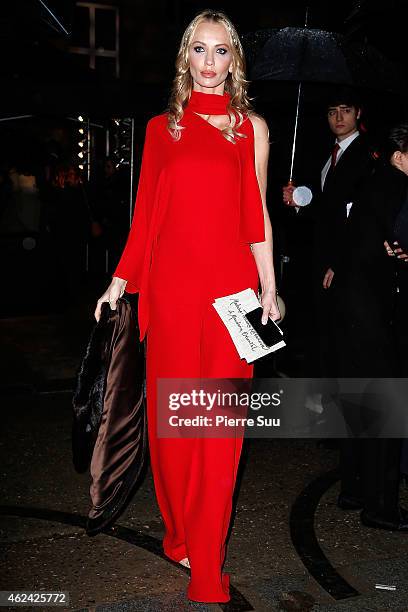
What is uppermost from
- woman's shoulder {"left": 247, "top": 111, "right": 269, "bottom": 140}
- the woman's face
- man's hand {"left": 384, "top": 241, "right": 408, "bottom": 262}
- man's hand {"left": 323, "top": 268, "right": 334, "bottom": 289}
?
the woman's face

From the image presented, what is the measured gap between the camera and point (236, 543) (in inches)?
162

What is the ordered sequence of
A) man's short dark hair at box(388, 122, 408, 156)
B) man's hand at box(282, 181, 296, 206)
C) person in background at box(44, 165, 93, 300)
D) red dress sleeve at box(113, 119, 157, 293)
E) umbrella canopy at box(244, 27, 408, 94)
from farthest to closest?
person in background at box(44, 165, 93, 300), man's hand at box(282, 181, 296, 206), umbrella canopy at box(244, 27, 408, 94), man's short dark hair at box(388, 122, 408, 156), red dress sleeve at box(113, 119, 157, 293)

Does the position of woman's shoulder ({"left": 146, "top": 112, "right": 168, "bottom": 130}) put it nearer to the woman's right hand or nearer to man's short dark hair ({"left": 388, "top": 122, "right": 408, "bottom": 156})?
the woman's right hand

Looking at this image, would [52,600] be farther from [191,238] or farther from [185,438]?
[191,238]

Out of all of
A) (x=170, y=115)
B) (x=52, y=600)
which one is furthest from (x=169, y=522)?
(x=170, y=115)

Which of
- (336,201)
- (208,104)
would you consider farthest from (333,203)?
(208,104)

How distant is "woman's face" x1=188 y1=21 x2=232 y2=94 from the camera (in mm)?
3537

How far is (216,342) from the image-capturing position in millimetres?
3580

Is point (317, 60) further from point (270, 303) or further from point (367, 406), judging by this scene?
point (270, 303)

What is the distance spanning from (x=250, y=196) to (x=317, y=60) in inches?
96.8

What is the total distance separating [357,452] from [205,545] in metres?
1.25

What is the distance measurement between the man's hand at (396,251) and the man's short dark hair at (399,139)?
53cm

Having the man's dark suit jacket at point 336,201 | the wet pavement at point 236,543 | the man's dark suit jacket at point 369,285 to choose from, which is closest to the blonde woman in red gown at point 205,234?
the wet pavement at point 236,543

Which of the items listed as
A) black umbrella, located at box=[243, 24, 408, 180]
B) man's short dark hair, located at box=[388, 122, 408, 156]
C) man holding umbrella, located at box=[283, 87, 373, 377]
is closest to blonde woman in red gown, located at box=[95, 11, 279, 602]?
man's short dark hair, located at box=[388, 122, 408, 156]
